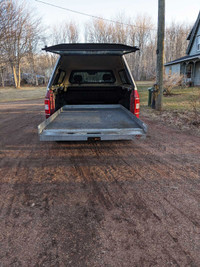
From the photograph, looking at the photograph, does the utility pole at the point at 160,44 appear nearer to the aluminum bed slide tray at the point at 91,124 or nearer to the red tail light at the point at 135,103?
the aluminum bed slide tray at the point at 91,124

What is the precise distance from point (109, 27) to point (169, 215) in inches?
2275

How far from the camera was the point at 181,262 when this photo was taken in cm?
185

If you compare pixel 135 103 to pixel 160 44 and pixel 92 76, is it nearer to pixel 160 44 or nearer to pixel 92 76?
pixel 92 76

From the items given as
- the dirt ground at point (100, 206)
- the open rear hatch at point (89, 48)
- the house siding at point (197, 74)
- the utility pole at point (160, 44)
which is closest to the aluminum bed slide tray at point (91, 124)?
the dirt ground at point (100, 206)

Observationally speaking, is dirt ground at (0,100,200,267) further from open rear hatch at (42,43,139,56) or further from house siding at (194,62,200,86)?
house siding at (194,62,200,86)

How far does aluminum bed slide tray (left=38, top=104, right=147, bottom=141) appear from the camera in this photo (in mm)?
3744

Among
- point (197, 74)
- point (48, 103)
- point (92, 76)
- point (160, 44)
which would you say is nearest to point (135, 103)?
point (48, 103)

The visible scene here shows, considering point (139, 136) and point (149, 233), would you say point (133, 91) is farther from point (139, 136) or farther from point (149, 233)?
point (149, 233)

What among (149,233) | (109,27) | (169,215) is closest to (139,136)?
(169,215)

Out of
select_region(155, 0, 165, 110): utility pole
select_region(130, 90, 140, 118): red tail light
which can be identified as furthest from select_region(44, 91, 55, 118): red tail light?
select_region(155, 0, 165, 110): utility pole

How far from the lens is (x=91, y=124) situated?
4.45 meters

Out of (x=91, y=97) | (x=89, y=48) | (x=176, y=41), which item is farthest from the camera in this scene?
(x=176, y=41)

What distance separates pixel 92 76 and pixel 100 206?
490cm

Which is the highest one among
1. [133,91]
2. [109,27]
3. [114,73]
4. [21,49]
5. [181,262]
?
[109,27]
